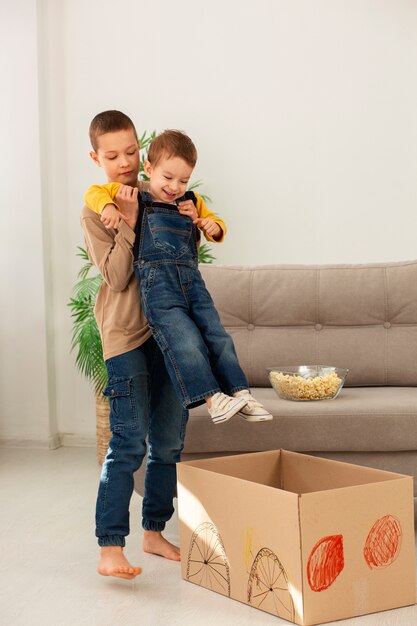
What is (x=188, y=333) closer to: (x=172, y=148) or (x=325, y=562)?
(x=172, y=148)

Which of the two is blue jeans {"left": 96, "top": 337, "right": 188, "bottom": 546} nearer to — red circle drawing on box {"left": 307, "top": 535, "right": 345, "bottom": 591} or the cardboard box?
the cardboard box

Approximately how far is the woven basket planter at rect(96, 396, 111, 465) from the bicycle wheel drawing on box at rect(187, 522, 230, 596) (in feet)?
6.14

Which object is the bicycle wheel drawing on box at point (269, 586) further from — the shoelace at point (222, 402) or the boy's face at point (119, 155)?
the boy's face at point (119, 155)

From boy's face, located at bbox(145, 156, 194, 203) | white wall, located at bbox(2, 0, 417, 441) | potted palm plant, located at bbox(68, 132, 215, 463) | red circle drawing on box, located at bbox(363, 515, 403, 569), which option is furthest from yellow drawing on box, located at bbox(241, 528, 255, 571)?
white wall, located at bbox(2, 0, 417, 441)

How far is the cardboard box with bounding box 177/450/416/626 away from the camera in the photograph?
5.98ft

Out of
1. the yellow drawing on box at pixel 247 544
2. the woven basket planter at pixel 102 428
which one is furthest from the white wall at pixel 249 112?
the yellow drawing on box at pixel 247 544

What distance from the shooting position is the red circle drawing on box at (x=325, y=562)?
1.81 meters

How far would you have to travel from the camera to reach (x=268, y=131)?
414 centimetres

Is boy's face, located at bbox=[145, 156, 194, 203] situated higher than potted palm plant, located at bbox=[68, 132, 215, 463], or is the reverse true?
boy's face, located at bbox=[145, 156, 194, 203]

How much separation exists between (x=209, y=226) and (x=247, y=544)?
33.5 inches

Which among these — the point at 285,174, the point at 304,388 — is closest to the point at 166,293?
the point at 304,388

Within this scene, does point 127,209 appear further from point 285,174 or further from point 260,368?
point 285,174

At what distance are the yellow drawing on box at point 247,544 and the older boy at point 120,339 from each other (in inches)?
12.4

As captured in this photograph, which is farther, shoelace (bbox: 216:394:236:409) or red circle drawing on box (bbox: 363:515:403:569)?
shoelace (bbox: 216:394:236:409)
